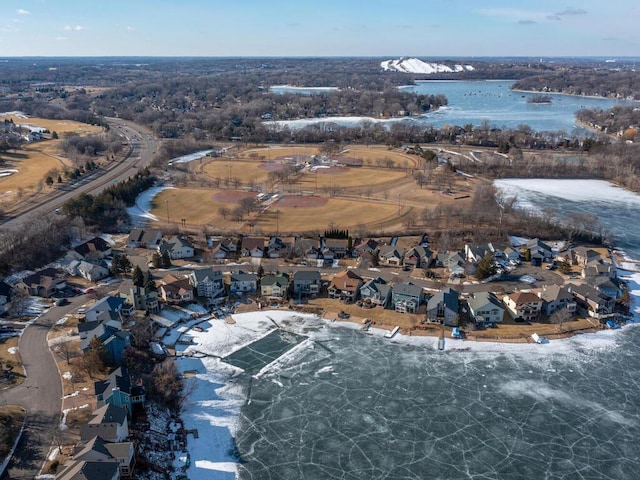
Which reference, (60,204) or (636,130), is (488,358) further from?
(636,130)

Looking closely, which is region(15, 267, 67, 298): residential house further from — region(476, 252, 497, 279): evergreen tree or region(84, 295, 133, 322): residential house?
region(476, 252, 497, 279): evergreen tree

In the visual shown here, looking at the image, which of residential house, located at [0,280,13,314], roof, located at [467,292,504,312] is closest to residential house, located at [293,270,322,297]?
roof, located at [467,292,504,312]

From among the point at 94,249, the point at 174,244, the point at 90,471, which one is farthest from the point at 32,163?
the point at 90,471

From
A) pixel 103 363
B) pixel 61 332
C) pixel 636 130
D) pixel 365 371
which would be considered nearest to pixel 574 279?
pixel 365 371

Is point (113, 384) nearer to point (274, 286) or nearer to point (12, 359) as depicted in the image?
point (12, 359)

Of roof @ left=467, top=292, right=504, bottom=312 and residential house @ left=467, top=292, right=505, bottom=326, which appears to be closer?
residential house @ left=467, top=292, right=505, bottom=326

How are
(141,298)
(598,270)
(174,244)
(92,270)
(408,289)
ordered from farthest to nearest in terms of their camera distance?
(174,244)
(598,270)
(92,270)
(408,289)
(141,298)
